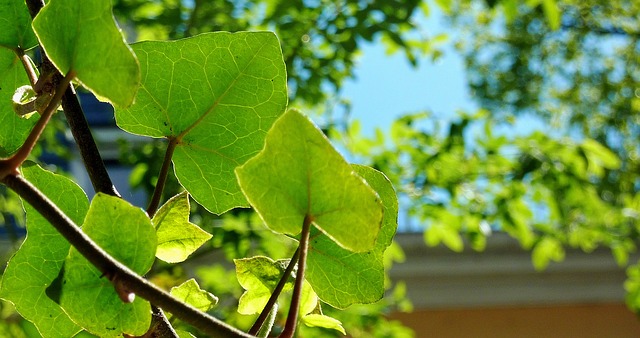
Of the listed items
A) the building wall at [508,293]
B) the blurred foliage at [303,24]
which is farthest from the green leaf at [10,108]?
the building wall at [508,293]

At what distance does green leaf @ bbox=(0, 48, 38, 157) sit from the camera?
27 centimetres

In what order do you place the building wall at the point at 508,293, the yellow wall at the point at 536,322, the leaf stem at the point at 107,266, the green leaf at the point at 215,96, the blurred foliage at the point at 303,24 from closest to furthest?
1. the leaf stem at the point at 107,266
2. the green leaf at the point at 215,96
3. the blurred foliage at the point at 303,24
4. the building wall at the point at 508,293
5. the yellow wall at the point at 536,322

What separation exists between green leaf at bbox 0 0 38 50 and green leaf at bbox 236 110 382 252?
0.11m

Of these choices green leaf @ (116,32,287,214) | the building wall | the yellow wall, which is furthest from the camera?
the yellow wall

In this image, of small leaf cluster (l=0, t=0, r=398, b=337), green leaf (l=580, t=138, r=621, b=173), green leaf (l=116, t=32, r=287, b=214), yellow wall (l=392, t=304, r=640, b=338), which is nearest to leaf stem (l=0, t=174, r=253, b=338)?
small leaf cluster (l=0, t=0, r=398, b=337)

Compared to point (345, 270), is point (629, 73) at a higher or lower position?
lower

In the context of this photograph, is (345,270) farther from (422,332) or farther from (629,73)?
(629,73)

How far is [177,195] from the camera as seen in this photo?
0.83 ft

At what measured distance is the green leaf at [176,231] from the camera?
25cm

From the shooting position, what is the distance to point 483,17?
5754 mm

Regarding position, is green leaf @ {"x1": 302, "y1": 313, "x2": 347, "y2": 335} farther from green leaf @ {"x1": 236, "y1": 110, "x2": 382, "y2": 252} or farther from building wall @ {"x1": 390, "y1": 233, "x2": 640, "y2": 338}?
building wall @ {"x1": 390, "y1": 233, "x2": 640, "y2": 338}

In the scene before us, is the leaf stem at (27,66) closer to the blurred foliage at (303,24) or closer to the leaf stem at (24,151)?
the leaf stem at (24,151)

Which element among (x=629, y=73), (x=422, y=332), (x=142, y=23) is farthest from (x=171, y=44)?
(x=629, y=73)

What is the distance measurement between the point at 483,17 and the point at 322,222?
5793 mm
